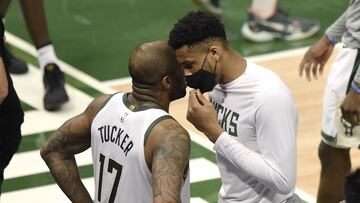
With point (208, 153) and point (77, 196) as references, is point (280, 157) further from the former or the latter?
point (208, 153)

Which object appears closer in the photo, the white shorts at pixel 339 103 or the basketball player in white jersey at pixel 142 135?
the basketball player in white jersey at pixel 142 135

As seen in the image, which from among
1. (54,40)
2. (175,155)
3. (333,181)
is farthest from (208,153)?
(175,155)

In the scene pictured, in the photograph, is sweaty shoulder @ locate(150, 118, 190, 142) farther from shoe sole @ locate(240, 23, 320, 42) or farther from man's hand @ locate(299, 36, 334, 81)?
shoe sole @ locate(240, 23, 320, 42)

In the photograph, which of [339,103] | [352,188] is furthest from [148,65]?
[339,103]

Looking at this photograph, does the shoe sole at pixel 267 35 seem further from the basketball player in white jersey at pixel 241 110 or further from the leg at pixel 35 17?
the basketball player in white jersey at pixel 241 110

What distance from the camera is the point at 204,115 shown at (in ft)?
15.5

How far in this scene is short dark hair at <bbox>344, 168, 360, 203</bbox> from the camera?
404cm

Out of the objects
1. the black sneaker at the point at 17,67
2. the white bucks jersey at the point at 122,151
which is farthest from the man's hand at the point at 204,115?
the black sneaker at the point at 17,67

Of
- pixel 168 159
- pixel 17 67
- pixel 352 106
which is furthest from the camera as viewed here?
pixel 17 67

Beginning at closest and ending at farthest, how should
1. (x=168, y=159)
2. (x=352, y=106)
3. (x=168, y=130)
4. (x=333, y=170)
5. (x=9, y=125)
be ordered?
1. (x=168, y=159)
2. (x=168, y=130)
3. (x=352, y=106)
4. (x=9, y=125)
5. (x=333, y=170)

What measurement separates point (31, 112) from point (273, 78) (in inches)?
165

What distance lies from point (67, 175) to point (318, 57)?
230cm

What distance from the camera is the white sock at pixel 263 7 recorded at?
33.3ft

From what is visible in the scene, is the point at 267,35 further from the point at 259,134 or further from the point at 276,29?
the point at 259,134
